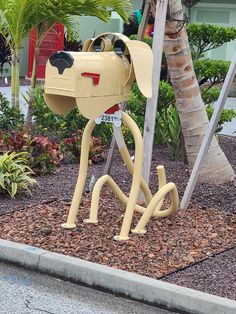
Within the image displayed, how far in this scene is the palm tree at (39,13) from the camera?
9.85 meters

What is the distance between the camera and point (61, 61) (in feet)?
19.2

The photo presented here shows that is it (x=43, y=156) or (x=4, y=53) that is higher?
(x=4, y=53)

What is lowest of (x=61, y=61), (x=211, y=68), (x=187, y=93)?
(x=187, y=93)

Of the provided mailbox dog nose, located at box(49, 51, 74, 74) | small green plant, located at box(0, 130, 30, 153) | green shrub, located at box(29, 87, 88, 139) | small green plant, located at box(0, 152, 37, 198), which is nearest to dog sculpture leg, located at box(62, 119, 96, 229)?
mailbox dog nose, located at box(49, 51, 74, 74)

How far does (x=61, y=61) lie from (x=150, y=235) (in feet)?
5.64

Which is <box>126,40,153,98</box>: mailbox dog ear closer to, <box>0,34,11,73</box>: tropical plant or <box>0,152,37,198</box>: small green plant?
<box>0,152,37,198</box>: small green plant

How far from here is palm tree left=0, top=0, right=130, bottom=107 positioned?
9.85 metres

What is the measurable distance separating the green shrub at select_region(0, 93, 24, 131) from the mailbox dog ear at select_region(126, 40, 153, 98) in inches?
178

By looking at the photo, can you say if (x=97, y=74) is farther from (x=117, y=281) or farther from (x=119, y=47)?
(x=117, y=281)

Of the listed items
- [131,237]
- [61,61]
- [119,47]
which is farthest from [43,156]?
[61,61]

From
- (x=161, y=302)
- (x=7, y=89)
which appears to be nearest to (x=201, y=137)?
(x=161, y=302)

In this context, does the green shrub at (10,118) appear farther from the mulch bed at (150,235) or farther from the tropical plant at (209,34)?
the tropical plant at (209,34)

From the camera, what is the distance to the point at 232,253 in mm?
6246

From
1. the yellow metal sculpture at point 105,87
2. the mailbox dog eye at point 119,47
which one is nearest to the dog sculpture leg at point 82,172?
the yellow metal sculpture at point 105,87
